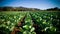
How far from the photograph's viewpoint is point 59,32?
2.66 m

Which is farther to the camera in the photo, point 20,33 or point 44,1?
point 44,1

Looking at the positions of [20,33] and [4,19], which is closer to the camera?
[20,33]

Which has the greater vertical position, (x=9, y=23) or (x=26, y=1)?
(x=26, y=1)

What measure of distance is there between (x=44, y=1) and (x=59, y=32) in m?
0.65

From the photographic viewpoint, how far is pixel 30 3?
2832 mm

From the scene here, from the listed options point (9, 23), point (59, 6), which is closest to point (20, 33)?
point (9, 23)

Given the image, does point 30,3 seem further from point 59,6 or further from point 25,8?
point 59,6

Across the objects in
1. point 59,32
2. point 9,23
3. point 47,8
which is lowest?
point 59,32

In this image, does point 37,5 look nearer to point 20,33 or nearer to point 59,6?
point 59,6

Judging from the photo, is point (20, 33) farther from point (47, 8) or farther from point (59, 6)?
point (59, 6)

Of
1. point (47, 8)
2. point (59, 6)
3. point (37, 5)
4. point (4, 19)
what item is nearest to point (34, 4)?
point (37, 5)

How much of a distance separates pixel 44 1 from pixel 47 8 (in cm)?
15

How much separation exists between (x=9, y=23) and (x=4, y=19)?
0.79 feet

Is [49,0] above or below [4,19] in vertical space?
above
